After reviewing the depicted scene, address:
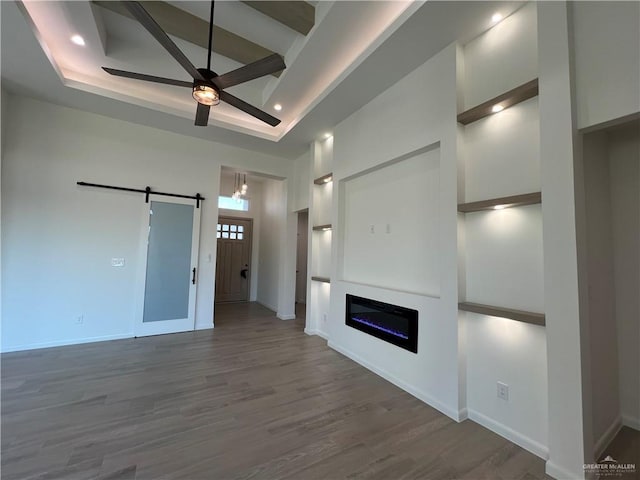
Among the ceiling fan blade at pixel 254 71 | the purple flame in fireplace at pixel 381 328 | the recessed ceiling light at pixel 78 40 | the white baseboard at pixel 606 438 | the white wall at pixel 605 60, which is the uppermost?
the recessed ceiling light at pixel 78 40

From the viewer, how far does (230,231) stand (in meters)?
7.93

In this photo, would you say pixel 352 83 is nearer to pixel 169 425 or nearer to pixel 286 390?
pixel 286 390

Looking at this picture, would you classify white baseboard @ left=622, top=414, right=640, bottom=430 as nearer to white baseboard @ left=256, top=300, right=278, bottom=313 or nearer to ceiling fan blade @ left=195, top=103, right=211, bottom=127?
ceiling fan blade @ left=195, top=103, right=211, bottom=127

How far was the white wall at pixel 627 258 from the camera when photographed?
2.14 metres

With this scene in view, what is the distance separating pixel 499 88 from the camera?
235 cm

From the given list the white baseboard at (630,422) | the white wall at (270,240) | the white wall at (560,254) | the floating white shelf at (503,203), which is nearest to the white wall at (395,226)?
the floating white shelf at (503,203)

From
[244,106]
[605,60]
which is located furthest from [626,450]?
[244,106]

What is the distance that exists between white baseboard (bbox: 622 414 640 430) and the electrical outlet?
101cm

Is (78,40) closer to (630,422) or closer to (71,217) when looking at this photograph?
(71,217)

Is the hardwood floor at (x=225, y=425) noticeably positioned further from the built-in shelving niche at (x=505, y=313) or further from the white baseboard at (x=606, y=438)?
the built-in shelving niche at (x=505, y=313)

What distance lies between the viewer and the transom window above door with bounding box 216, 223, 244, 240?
7770 millimetres

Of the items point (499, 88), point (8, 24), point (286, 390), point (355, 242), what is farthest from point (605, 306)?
point (8, 24)

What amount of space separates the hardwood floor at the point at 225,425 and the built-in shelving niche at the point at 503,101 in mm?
2666

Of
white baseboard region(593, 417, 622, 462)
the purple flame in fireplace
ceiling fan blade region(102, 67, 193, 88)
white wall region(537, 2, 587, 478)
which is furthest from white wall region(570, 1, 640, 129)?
ceiling fan blade region(102, 67, 193, 88)
